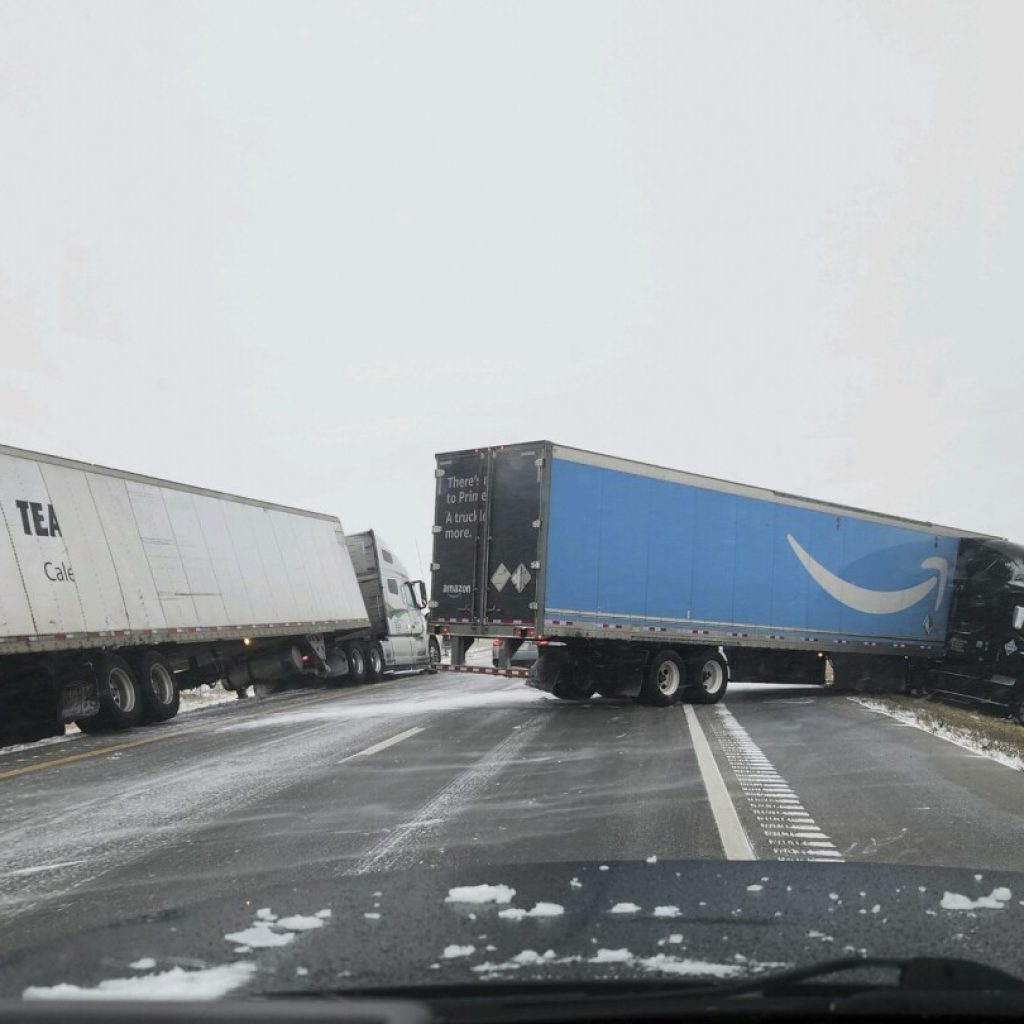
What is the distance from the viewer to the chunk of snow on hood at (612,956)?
239 centimetres

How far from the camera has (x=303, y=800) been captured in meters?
7.81

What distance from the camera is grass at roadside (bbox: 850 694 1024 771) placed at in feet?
37.3

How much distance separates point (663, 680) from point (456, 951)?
14.0 metres

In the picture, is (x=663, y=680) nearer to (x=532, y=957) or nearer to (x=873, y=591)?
(x=873, y=591)

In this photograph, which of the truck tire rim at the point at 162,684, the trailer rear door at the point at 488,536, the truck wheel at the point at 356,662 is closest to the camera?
the trailer rear door at the point at 488,536

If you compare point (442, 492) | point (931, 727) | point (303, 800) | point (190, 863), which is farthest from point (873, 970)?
point (442, 492)

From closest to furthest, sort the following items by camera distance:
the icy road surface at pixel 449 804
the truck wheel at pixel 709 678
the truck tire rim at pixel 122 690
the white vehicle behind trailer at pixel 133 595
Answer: the icy road surface at pixel 449 804, the white vehicle behind trailer at pixel 133 595, the truck tire rim at pixel 122 690, the truck wheel at pixel 709 678

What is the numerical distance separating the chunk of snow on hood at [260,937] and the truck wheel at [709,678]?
1435cm

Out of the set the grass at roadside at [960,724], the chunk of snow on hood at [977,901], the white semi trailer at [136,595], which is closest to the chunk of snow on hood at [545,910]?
the chunk of snow on hood at [977,901]

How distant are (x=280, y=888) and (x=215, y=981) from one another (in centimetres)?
125

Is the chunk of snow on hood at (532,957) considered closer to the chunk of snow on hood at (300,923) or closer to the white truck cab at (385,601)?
the chunk of snow on hood at (300,923)

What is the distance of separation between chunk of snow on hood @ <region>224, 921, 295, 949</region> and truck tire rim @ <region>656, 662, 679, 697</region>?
13647mm

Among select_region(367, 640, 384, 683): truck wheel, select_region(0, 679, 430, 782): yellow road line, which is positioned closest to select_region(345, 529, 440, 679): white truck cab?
select_region(367, 640, 384, 683): truck wheel

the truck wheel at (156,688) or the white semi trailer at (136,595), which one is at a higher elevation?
the white semi trailer at (136,595)
